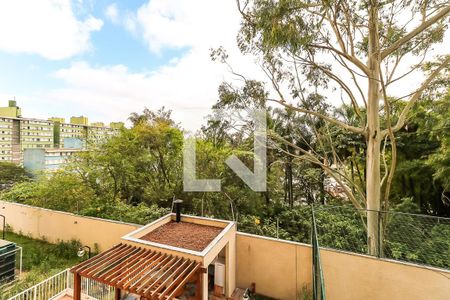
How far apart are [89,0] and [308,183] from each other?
13.2m

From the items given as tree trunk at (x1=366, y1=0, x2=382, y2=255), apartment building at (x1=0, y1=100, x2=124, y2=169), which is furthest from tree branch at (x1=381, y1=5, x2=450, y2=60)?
apartment building at (x1=0, y1=100, x2=124, y2=169)

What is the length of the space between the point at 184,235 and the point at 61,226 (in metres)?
5.75

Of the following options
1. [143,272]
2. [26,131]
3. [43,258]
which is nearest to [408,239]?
[143,272]

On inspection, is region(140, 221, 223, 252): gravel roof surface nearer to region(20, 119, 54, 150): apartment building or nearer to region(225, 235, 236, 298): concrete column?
region(225, 235, 236, 298): concrete column

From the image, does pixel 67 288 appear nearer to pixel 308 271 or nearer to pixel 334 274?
pixel 308 271

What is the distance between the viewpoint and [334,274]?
16.9 feet

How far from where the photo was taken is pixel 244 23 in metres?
5.82

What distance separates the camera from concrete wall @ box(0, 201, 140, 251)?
7375 millimetres

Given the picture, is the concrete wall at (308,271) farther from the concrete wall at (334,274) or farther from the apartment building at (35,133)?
the apartment building at (35,133)

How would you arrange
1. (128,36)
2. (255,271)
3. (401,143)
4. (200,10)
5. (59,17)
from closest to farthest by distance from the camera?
(255,271)
(200,10)
(59,17)
(128,36)
(401,143)

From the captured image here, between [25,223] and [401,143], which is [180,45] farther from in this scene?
[401,143]

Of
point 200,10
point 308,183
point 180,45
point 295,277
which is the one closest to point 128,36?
point 180,45

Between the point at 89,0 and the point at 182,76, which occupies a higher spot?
the point at 89,0

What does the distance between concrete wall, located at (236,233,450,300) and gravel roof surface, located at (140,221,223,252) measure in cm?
104
